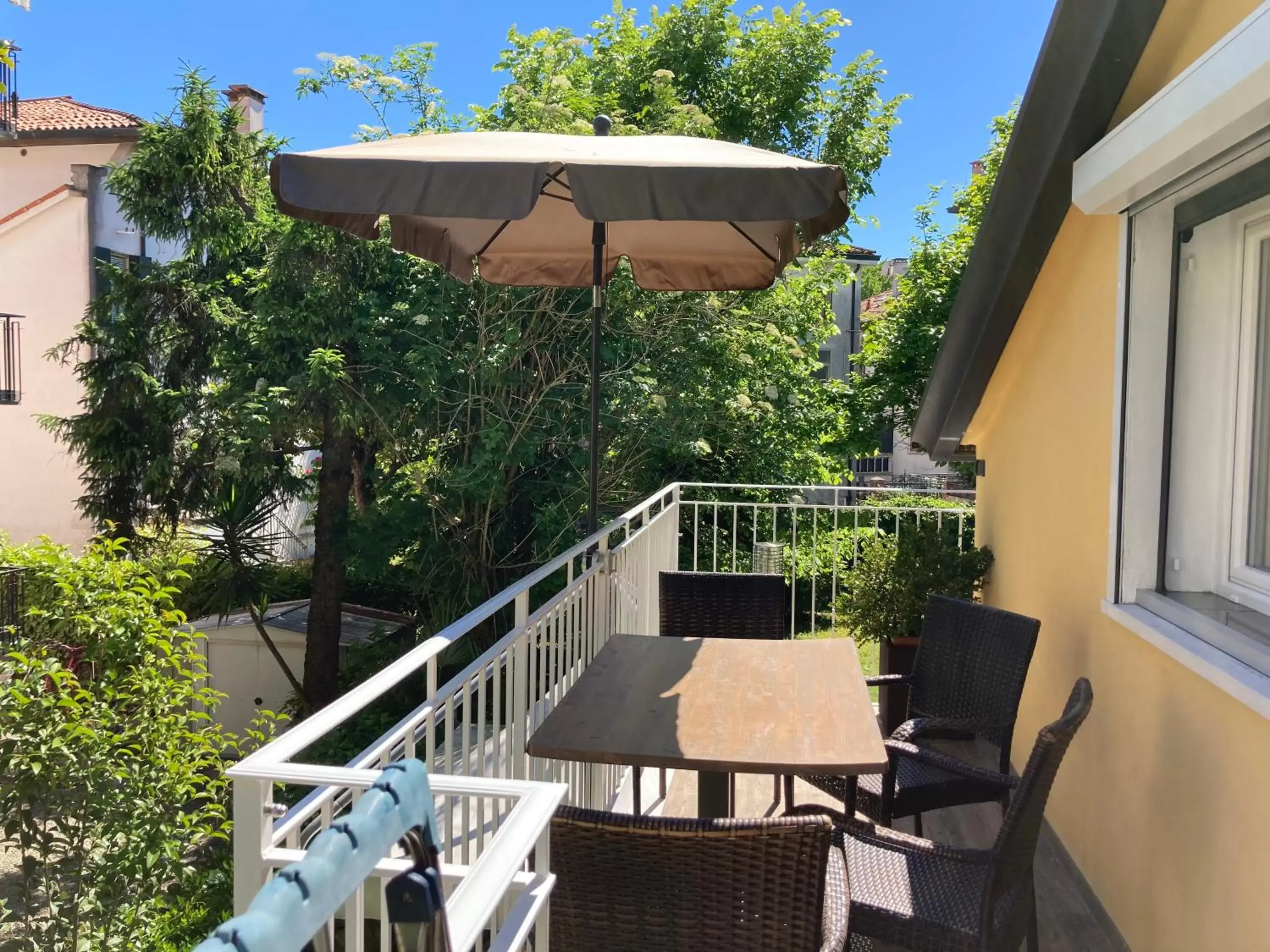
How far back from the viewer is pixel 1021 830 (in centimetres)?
212

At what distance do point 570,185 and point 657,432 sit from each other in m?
6.14

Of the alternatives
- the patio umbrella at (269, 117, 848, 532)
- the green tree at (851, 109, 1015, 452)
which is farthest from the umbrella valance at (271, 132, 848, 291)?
the green tree at (851, 109, 1015, 452)

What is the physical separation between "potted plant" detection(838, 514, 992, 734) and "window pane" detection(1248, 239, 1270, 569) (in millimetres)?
2218

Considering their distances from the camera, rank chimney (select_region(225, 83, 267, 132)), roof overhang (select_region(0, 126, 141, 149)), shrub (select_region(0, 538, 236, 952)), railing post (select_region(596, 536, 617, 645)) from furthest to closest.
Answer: roof overhang (select_region(0, 126, 141, 149)) < chimney (select_region(225, 83, 267, 132)) < shrub (select_region(0, 538, 236, 952)) < railing post (select_region(596, 536, 617, 645))

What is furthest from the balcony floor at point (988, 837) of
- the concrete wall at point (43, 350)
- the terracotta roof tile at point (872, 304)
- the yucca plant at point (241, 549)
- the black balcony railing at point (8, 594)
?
the terracotta roof tile at point (872, 304)

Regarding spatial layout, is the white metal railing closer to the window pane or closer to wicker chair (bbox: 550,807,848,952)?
wicker chair (bbox: 550,807,848,952)

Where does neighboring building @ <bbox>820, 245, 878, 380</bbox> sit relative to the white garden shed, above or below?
above

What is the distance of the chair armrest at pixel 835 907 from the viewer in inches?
77.7

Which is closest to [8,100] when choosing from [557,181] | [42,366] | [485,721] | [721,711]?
[42,366]

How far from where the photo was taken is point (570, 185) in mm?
2854

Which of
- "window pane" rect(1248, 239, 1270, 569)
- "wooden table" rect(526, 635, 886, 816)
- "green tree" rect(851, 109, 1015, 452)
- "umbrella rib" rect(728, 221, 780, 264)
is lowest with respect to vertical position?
"wooden table" rect(526, 635, 886, 816)

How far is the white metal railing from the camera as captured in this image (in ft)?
4.52

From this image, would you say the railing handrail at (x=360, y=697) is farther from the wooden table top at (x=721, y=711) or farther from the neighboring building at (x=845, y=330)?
the neighboring building at (x=845, y=330)

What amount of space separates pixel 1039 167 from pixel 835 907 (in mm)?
2551
